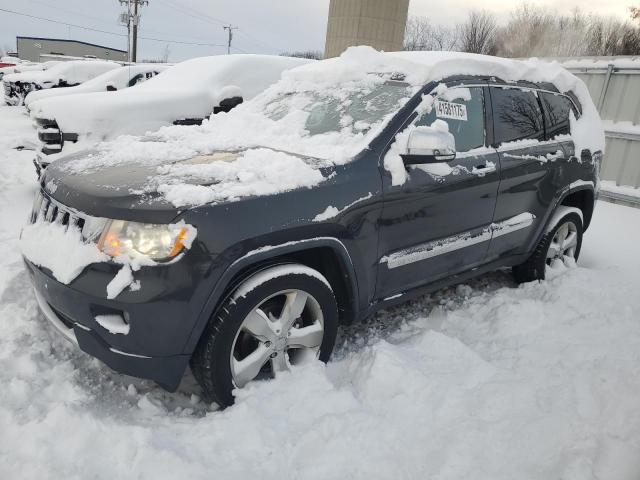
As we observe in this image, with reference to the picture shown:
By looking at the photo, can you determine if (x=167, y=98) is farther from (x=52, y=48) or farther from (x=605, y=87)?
(x=52, y=48)

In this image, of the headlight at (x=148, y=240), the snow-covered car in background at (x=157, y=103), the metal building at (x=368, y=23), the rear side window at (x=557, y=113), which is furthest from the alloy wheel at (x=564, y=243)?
the metal building at (x=368, y=23)

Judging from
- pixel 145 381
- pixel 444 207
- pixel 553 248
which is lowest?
pixel 145 381

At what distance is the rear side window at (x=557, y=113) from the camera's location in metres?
3.98

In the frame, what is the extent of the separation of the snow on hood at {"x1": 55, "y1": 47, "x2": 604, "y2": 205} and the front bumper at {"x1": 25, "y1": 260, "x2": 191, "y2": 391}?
20.9 inches

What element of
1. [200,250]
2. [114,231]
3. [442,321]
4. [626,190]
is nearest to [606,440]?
[442,321]

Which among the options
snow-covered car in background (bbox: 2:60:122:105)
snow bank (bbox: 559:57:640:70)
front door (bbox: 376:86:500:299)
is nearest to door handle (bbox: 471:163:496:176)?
front door (bbox: 376:86:500:299)

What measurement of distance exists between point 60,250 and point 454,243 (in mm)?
2283

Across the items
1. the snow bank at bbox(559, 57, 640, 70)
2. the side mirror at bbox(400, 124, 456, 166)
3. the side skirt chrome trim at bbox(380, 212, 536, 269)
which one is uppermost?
the snow bank at bbox(559, 57, 640, 70)

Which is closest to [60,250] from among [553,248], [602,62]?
[553,248]

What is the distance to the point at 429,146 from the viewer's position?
2674mm

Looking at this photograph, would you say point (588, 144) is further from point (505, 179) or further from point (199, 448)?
point (199, 448)

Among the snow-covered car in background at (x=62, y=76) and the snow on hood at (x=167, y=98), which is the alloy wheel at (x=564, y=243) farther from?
the snow-covered car in background at (x=62, y=76)

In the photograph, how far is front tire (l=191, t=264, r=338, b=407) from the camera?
2266 millimetres

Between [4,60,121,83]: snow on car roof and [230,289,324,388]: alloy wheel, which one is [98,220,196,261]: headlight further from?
[4,60,121,83]: snow on car roof
